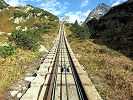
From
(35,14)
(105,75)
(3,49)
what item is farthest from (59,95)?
(35,14)

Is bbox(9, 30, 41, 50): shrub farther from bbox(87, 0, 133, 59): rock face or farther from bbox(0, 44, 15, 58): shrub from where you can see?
bbox(87, 0, 133, 59): rock face

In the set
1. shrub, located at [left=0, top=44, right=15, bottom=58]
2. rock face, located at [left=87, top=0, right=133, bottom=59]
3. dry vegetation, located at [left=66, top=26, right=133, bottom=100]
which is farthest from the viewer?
rock face, located at [left=87, top=0, right=133, bottom=59]

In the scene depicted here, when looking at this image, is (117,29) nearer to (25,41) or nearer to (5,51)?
(25,41)

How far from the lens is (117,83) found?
19.9m

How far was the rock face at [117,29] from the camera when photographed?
52200 millimetres

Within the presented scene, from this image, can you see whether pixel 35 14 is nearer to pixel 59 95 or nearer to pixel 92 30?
pixel 92 30

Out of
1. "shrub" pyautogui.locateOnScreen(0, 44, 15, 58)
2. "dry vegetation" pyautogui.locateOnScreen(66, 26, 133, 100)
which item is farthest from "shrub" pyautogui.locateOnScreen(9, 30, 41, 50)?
"dry vegetation" pyautogui.locateOnScreen(66, 26, 133, 100)

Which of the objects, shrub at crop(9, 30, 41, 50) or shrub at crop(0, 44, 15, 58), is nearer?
shrub at crop(0, 44, 15, 58)

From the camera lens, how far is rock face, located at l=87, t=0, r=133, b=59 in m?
52.2

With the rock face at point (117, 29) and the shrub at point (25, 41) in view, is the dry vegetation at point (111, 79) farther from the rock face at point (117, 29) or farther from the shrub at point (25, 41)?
the rock face at point (117, 29)

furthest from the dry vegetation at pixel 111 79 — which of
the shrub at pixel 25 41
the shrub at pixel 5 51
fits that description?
the shrub at pixel 25 41

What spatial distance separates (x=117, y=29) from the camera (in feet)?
218

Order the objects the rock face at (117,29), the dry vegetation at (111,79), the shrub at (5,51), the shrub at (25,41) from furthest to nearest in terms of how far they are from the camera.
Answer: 1. the rock face at (117,29)
2. the shrub at (25,41)
3. the shrub at (5,51)
4. the dry vegetation at (111,79)

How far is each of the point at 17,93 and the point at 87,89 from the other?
509 cm
